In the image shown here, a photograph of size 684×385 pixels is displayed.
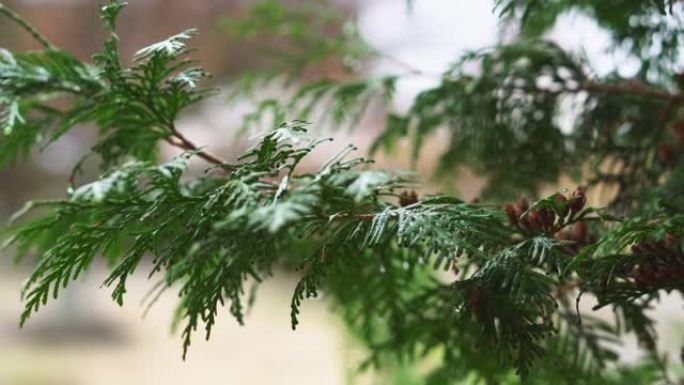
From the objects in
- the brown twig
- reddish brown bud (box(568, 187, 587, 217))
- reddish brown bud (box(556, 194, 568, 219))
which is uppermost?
the brown twig

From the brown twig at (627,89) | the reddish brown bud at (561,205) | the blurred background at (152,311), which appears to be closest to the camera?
the reddish brown bud at (561,205)

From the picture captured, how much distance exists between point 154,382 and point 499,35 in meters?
1.78

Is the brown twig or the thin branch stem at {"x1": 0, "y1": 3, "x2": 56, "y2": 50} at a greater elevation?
the brown twig

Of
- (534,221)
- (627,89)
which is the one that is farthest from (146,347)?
(534,221)

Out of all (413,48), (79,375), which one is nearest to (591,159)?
(413,48)

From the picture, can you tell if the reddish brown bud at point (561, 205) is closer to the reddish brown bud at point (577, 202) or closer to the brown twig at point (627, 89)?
the reddish brown bud at point (577, 202)

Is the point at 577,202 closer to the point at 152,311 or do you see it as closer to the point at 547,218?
the point at 547,218

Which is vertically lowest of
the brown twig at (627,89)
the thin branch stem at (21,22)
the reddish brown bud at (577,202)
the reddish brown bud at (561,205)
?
the reddish brown bud at (561,205)

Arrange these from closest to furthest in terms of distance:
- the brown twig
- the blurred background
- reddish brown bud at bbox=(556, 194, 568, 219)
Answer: reddish brown bud at bbox=(556, 194, 568, 219) → the brown twig → the blurred background

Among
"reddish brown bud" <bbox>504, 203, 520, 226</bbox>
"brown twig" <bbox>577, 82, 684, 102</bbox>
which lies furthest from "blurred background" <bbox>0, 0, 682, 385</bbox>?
"reddish brown bud" <bbox>504, 203, 520, 226</bbox>

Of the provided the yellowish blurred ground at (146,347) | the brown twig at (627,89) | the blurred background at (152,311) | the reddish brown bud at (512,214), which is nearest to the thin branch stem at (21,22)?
the reddish brown bud at (512,214)

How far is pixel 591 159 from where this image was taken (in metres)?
0.66

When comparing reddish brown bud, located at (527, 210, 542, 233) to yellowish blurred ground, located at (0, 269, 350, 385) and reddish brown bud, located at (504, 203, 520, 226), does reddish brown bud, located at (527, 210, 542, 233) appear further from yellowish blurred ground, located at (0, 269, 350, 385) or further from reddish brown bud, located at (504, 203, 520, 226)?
yellowish blurred ground, located at (0, 269, 350, 385)

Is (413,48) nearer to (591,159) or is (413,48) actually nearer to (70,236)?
(591,159)
